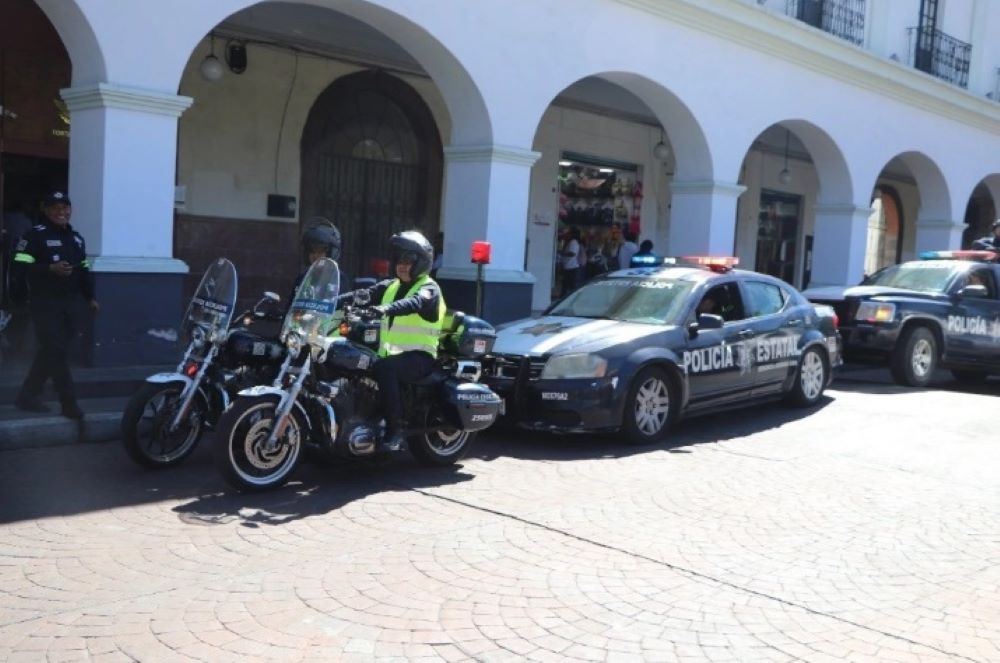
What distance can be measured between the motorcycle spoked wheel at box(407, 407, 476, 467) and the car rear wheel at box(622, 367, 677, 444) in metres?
1.51

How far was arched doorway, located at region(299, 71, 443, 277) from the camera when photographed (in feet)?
46.2

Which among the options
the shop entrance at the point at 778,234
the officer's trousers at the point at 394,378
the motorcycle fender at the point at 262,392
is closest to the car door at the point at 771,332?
the officer's trousers at the point at 394,378

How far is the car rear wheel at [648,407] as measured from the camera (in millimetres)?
7984

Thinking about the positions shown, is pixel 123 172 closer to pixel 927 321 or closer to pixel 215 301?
pixel 215 301

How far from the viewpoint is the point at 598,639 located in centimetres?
407

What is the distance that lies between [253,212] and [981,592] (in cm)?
1083

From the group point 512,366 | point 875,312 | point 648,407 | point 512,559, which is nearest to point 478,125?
point 512,366

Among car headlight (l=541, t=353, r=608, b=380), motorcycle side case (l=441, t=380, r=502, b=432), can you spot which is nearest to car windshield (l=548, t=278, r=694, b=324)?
car headlight (l=541, t=353, r=608, b=380)

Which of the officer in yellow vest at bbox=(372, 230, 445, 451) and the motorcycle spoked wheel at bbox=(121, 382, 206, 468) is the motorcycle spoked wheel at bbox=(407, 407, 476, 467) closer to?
the officer in yellow vest at bbox=(372, 230, 445, 451)

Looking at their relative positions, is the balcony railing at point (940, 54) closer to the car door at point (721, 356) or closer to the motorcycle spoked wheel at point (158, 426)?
the car door at point (721, 356)

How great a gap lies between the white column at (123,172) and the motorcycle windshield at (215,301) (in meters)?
2.37

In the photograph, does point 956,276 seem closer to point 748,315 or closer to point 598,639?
point 748,315

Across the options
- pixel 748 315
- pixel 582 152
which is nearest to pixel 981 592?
pixel 748 315

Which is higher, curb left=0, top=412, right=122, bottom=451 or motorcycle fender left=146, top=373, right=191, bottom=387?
motorcycle fender left=146, top=373, right=191, bottom=387
